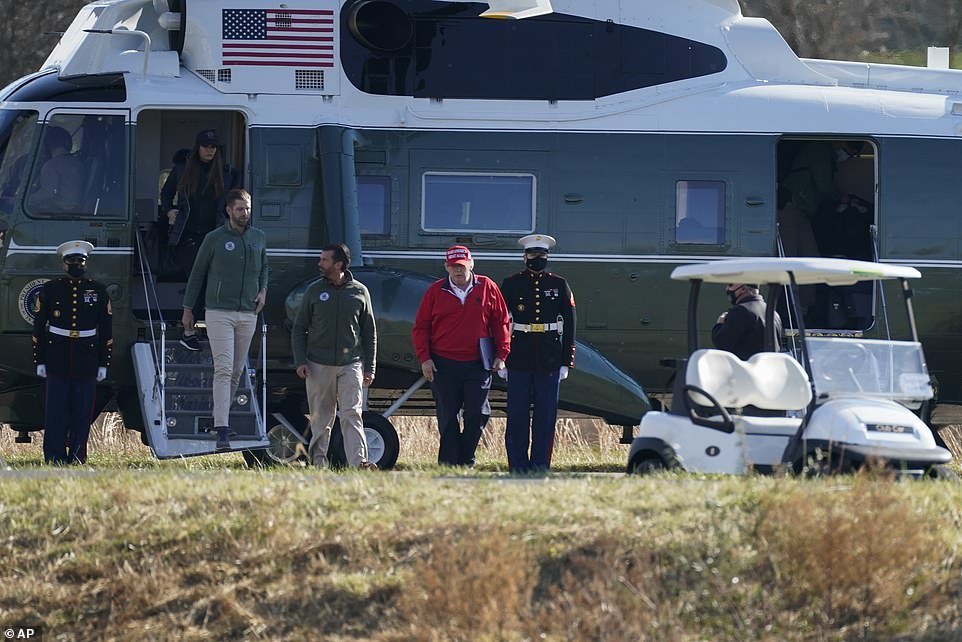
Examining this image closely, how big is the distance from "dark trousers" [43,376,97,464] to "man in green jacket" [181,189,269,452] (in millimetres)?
1242

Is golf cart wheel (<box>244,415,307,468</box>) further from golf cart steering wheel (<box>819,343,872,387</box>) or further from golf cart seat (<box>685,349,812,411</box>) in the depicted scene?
golf cart steering wheel (<box>819,343,872,387</box>)

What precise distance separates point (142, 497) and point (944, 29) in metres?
34.6

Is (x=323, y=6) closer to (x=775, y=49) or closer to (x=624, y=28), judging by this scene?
(x=624, y=28)

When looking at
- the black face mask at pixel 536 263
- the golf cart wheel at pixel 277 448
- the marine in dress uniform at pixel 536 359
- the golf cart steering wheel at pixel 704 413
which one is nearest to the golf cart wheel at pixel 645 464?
the golf cart steering wheel at pixel 704 413

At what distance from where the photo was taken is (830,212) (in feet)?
51.5

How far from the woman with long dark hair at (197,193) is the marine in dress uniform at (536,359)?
3.11 metres

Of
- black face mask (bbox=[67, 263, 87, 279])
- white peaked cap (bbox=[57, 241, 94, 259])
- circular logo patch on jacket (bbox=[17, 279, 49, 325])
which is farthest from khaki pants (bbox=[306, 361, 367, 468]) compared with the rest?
circular logo patch on jacket (bbox=[17, 279, 49, 325])

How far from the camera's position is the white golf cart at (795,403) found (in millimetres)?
10445

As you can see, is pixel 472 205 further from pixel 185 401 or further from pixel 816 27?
pixel 816 27

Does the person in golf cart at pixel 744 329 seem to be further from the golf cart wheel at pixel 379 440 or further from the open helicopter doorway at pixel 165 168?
the open helicopter doorway at pixel 165 168

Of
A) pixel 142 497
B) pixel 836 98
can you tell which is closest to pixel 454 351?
pixel 142 497

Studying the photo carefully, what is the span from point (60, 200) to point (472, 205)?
3.88 metres

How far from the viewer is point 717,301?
597 inches

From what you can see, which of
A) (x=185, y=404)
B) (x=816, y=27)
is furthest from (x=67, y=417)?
(x=816, y=27)
